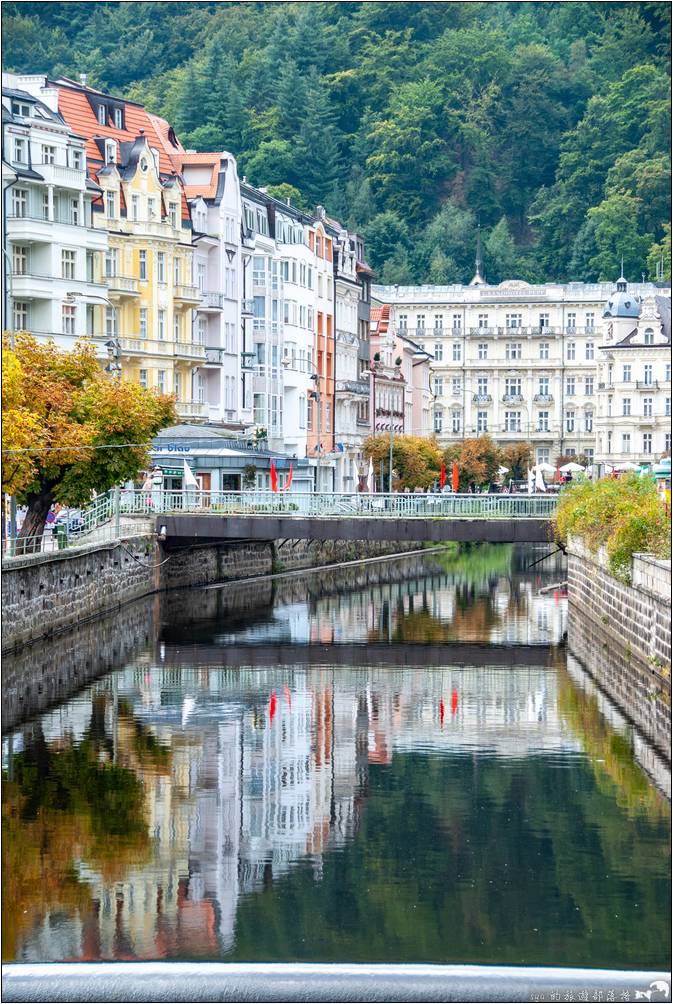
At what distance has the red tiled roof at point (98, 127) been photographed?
81.3 metres

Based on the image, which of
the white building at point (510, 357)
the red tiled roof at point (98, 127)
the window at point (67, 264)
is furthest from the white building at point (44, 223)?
the white building at point (510, 357)

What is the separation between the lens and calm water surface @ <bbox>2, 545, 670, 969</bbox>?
80.1 feet

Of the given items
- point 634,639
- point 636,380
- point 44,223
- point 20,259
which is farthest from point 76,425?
point 636,380

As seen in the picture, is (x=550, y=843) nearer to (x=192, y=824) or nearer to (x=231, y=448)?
(x=192, y=824)

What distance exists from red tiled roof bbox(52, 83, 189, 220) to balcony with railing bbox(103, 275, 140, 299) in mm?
4149

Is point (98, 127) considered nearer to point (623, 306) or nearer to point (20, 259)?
point (20, 259)

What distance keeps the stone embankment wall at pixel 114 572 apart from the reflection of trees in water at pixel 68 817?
9220mm

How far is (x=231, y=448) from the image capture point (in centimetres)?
8181

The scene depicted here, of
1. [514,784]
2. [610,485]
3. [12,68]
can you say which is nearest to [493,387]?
[12,68]

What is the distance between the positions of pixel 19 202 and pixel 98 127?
1100cm

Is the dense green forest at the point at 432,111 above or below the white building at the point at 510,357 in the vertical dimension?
above

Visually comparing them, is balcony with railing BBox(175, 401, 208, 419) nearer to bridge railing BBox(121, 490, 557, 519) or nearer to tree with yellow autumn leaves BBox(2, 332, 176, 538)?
bridge railing BBox(121, 490, 557, 519)

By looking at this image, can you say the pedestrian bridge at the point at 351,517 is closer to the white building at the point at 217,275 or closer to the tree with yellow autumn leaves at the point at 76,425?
the tree with yellow autumn leaves at the point at 76,425

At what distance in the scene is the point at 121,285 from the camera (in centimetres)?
8156
